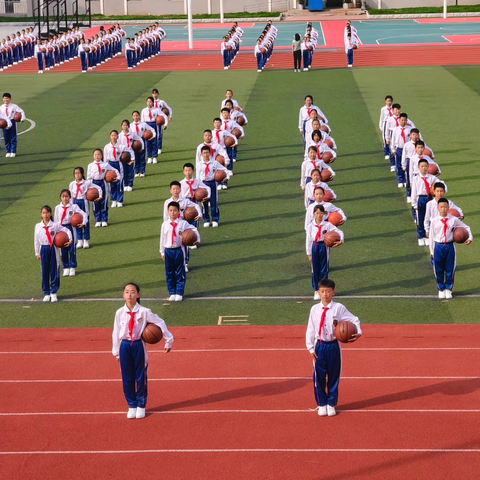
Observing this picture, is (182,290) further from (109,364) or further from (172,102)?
(172,102)

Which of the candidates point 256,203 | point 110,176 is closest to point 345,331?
point 110,176

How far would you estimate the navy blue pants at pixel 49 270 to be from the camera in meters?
14.1

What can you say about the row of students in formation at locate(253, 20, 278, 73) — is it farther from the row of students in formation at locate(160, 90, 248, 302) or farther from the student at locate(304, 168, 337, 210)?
the student at locate(304, 168, 337, 210)

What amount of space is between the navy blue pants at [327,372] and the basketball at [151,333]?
1810mm

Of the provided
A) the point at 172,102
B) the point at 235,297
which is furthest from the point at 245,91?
the point at 235,297

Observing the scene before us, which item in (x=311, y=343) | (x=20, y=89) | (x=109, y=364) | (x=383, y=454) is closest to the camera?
(x=383, y=454)

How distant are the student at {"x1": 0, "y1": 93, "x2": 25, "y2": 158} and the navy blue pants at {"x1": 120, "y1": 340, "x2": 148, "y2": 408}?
15.5 metres

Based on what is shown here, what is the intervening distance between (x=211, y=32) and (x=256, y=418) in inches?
2031

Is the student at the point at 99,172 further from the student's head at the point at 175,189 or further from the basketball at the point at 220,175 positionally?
the student's head at the point at 175,189

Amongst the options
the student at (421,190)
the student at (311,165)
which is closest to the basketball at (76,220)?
the student at (311,165)

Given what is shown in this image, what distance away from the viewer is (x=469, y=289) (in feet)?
47.0

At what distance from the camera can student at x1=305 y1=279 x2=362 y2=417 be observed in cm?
974

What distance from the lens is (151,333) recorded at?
985 centimetres

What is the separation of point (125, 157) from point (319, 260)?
6798 mm
